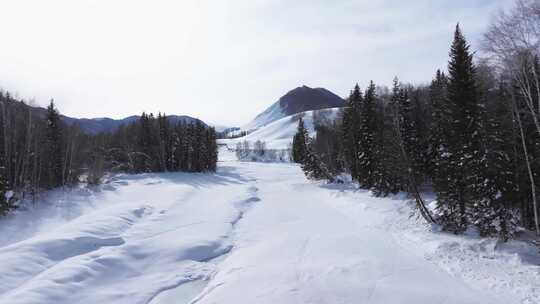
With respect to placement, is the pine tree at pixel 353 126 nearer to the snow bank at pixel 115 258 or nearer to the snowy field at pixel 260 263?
the snowy field at pixel 260 263

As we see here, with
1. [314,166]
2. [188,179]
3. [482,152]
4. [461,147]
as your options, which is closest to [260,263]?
[461,147]

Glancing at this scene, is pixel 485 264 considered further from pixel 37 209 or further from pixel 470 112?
pixel 37 209

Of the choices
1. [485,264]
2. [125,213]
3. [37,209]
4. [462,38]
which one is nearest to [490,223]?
[485,264]

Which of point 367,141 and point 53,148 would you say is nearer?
point 367,141

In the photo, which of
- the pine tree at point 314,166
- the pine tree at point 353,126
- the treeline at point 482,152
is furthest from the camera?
the pine tree at point 314,166

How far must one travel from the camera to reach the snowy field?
9703mm

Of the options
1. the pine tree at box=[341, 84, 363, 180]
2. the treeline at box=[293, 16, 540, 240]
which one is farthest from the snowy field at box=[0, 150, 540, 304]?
the pine tree at box=[341, 84, 363, 180]

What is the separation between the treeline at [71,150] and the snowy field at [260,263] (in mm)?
13313

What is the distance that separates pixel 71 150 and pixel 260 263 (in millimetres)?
37313

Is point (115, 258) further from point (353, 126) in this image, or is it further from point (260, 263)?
point (353, 126)

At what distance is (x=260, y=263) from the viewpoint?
12.6 meters

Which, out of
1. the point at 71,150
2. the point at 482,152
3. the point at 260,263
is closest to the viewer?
the point at 260,263

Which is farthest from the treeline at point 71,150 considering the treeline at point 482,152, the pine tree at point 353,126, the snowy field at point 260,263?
the pine tree at point 353,126

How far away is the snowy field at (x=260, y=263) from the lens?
970 cm
